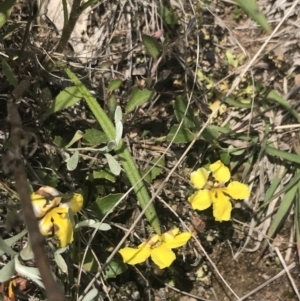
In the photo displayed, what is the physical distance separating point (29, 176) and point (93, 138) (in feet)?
0.69

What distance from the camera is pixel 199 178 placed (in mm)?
1696

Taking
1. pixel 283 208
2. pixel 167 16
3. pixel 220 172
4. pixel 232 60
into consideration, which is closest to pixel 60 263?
pixel 220 172

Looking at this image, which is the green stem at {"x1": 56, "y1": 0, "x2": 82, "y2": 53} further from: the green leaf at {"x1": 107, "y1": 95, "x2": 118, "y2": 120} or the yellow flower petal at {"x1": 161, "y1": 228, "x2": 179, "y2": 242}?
the yellow flower petal at {"x1": 161, "y1": 228, "x2": 179, "y2": 242}

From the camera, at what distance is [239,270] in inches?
73.7

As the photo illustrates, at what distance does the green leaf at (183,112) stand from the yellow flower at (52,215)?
0.55m

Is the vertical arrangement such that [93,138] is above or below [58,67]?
below

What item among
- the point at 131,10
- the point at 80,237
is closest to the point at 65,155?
the point at 80,237

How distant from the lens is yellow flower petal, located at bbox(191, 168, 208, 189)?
169cm

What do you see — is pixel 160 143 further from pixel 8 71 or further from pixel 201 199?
pixel 8 71

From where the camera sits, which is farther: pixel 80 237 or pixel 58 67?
pixel 58 67

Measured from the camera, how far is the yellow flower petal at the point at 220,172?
67.2 inches

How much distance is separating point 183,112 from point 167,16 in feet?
1.22

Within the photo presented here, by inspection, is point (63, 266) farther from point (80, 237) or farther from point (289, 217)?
point (289, 217)

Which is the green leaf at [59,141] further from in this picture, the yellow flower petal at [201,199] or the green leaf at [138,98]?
the yellow flower petal at [201,199]
